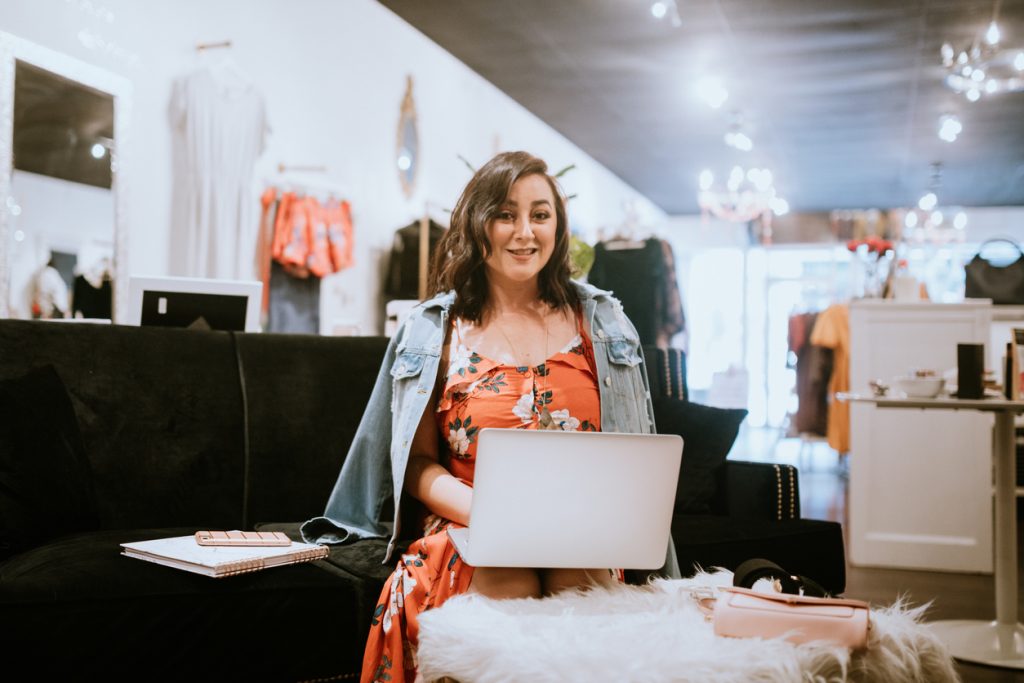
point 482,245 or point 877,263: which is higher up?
point 877,263

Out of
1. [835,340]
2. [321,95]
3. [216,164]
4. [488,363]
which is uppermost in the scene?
[321,95]

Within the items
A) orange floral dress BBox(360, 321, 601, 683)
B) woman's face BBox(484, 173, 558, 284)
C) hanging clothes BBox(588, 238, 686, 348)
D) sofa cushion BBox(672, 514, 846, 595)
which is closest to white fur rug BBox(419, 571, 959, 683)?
orange floral dress BBox(360, 321, 601, 683)

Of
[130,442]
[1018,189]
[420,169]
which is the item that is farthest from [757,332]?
[130,442]

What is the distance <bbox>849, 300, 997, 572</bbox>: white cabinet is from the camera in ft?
14.4

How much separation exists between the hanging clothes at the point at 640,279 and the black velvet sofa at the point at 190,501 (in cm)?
307

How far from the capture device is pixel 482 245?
192cm

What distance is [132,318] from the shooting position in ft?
9.12

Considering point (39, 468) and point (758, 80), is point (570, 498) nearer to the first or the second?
point (39, 468)

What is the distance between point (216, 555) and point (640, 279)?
458cm

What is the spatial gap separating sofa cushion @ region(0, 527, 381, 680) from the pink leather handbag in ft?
3.04

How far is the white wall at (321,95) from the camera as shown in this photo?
3717mm

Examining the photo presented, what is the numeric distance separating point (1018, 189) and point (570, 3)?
7.76 m

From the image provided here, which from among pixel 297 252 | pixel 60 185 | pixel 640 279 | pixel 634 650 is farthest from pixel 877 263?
pixel 634 650

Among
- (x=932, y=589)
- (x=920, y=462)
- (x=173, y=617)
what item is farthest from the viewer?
(x=920, y=462)
